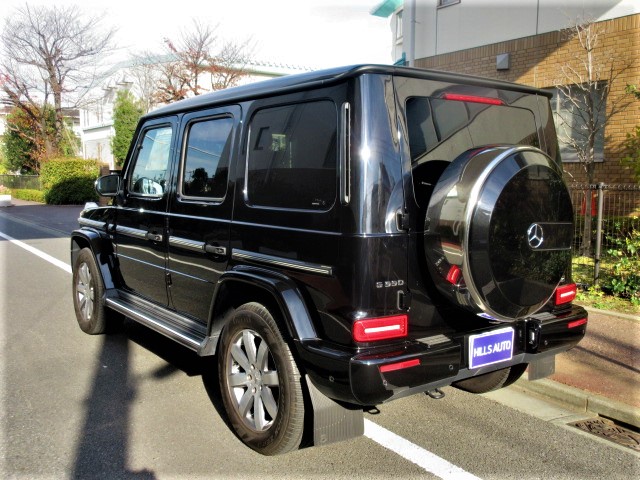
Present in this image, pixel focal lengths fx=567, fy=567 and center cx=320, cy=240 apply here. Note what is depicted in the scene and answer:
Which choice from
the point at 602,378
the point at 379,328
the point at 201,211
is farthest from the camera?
the point at 602,378

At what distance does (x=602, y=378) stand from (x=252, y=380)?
9.45ft

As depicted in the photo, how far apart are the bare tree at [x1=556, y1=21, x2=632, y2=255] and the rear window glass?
246 inches

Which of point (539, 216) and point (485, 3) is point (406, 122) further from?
point (485, 3)

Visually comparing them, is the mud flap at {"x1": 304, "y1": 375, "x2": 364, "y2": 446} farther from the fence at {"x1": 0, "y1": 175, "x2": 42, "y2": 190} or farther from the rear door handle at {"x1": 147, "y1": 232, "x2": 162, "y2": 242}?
the fence at {"x1": 0, "y1": 175, "x2": 42, "y2": 190}

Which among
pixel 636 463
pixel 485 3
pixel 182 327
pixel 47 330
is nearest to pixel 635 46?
pixel 485 3

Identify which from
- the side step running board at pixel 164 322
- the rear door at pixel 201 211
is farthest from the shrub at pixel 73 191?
the rear door at pixel 201 211

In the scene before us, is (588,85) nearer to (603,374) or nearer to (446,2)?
(446,2)

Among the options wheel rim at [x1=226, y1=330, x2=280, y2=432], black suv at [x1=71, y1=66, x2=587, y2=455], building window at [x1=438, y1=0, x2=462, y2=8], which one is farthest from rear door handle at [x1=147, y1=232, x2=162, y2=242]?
building window at [x1=438, y1=0, x2=462, y2=8]

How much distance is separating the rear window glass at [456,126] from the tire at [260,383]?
1316 millimetres

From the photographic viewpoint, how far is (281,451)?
10.8 ft

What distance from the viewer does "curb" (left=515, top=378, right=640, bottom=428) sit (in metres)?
3.92

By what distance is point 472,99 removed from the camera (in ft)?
11.2

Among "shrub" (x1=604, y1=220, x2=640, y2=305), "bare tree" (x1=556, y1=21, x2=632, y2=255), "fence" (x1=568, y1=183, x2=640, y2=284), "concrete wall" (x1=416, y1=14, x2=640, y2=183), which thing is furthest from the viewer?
"concrete wall" (x1=416, y1=14, x2=640, y2=183)

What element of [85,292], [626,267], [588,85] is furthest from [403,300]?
[588,85]
